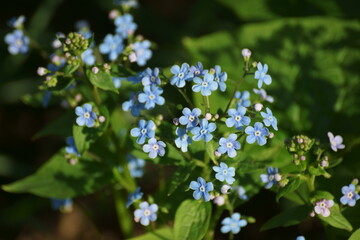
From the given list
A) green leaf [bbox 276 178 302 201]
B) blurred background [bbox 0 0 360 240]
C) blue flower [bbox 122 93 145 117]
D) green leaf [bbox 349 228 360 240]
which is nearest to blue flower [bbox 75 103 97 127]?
blue flower [bbox 122 93 145 117]

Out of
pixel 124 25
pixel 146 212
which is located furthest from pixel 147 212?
pixel 124 25

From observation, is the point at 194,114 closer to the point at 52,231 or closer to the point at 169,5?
the point at 52,231

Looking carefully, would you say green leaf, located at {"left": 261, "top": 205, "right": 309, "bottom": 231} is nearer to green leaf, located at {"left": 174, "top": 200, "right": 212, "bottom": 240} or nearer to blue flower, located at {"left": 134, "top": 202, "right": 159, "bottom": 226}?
green leaf, located at {"left": 174, "top": 200, "right": 212, "bottom": 240}

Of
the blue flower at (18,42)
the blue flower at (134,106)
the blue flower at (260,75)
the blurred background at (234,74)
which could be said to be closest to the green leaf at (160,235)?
the blurred background at (234,74)

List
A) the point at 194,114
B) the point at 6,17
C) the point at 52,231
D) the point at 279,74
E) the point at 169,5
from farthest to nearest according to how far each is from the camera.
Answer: the point at 169,5 < the point at 6,17 < the point at 52,231 < the point at 279,74 < the point at 194,114

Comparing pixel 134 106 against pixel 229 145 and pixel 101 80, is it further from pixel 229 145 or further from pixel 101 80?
pixel 229 145

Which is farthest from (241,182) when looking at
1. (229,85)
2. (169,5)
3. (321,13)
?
(169,5)
